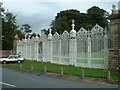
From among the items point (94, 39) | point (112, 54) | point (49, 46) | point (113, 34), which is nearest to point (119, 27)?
point (113, 34)

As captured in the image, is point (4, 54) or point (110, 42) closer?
point (110, 42)

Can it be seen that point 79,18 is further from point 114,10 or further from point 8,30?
point 114,10

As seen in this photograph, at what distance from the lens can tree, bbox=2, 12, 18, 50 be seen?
45.7m

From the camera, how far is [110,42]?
16062mm

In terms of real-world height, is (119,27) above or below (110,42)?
above

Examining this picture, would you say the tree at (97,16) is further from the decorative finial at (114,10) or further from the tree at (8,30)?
the decorative finial at (114,10)

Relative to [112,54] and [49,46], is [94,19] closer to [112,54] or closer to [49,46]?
[49,46]

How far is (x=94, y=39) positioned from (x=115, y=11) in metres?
3.33

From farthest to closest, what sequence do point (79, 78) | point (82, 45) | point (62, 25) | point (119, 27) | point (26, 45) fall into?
point (62, 25) → point (26, 45) → point (82, 45) → point (119, 27) → point (79, 78)

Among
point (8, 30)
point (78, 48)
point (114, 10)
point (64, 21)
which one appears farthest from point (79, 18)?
point (114, 10)

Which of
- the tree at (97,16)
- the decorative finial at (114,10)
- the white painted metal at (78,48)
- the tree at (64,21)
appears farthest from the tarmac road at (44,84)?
the tree at (97,16)

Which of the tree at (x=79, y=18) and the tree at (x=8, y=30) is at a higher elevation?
the tree at (x=79, y=18)

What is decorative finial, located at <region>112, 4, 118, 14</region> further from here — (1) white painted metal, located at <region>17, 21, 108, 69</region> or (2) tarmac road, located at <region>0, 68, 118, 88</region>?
(2) tarmac road, located at <region>0, 68, 118, 88</region>

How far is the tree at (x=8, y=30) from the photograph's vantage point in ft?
150
